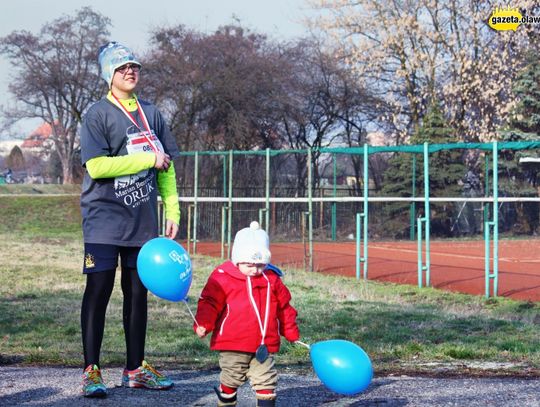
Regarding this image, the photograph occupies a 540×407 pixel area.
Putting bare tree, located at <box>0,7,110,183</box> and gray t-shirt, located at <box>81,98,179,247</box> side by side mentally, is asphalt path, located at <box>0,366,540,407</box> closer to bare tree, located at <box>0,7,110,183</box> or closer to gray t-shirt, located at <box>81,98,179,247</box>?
gray t-shirt, located at <box>81,98,179,247</box>

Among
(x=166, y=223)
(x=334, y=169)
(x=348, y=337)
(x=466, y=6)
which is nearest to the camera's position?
(x=166, y=223)

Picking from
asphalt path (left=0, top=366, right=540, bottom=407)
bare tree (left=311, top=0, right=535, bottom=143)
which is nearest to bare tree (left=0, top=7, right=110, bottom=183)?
bare tree (left=311, top=0, right=535, bottom=143)

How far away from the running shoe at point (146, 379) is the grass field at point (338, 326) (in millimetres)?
1345

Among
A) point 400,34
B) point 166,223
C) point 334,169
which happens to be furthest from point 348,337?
point 400,34

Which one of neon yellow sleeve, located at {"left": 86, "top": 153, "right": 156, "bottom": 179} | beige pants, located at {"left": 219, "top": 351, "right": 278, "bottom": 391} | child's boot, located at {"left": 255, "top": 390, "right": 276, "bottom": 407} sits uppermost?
neon yellow sleeve, located at {"left": 86, "top": 153, "right": 156, "bottom": 179}

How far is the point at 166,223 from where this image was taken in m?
6.40

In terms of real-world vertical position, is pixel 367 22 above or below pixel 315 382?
above

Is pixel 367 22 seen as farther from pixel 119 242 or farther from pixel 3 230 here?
pixel 119 242

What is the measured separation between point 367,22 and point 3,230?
48.9 feet

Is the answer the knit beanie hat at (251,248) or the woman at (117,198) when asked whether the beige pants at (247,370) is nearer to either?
the knit beanie hat at (251,248)

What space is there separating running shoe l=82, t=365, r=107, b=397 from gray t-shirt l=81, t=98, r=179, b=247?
29.1 inches

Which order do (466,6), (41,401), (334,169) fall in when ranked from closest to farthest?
1. (41,401)
2. (334,169)
3. (466,6)

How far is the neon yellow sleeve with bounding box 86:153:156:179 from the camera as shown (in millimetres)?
5957

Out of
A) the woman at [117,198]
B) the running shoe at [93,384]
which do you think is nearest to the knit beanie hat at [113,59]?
the woman at [117,198]
